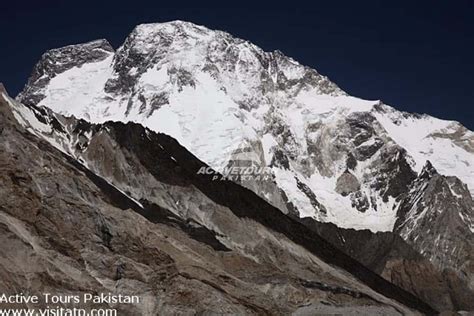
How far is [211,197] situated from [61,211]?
50.9 meters

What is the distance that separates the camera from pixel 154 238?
371 feet

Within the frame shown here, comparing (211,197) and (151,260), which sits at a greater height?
(211,197)

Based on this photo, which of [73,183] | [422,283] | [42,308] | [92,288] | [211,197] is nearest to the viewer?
[42,308]

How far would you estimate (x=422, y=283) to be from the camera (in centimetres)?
19888

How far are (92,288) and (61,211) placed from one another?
1510 centimetres

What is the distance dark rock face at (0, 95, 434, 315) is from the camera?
94.9 m

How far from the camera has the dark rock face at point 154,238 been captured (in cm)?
9488

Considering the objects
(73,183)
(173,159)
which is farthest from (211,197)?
(73,183)

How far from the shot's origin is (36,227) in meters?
96.9

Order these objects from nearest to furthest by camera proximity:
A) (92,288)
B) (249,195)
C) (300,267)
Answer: (92,288) < (300,267) < (249,195)

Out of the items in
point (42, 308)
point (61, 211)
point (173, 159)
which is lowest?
point (42, 308)

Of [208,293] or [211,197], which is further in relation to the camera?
[211,197]

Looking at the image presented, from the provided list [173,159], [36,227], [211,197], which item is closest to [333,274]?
[211,197]

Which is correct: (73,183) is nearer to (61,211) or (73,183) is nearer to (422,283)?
(61,211)
